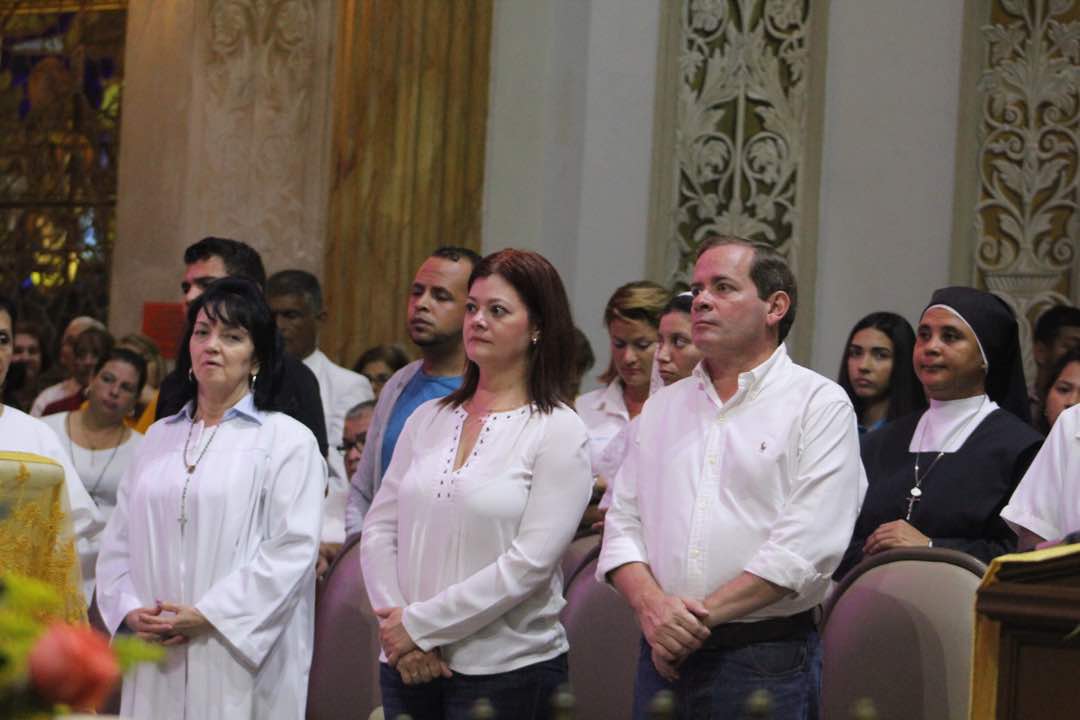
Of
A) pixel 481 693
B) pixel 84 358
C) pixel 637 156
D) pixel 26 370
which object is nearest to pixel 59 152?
pixel 26 370

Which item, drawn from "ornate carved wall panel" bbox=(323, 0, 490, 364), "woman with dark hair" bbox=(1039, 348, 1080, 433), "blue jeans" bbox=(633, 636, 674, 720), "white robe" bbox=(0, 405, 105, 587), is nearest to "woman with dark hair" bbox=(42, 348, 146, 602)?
"ornate carved wall panel" bbox=(323, 0, 490, 364)

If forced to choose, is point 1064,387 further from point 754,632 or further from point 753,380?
point 754,632

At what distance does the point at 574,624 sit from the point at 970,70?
372 cm

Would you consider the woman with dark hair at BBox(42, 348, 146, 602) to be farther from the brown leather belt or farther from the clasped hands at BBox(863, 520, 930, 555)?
the brown leather belt

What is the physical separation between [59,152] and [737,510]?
6869 mm

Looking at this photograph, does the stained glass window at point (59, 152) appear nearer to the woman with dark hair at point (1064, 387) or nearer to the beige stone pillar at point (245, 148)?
the beige stone pillar at point (245, 148)

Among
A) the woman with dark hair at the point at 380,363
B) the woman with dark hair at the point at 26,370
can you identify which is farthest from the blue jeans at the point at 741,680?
the woman with dark hair at the point at 26,370

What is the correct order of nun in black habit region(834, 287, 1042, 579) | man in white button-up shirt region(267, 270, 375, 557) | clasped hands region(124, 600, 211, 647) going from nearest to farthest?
1. clasped hands region(124, 600, 211, 647)
2. nun in black habit region(834, 287, 1042, 579)
3. man in white button-up shirt region(267, 270, 375, 557)

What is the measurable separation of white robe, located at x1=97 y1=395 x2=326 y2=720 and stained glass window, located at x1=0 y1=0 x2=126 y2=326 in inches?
202

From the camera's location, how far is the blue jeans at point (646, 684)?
12.1ft

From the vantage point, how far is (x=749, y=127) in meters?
7.60

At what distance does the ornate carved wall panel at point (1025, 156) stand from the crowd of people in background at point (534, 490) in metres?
2.00

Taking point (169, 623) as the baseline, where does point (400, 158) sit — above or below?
above

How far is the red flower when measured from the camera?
129cm
